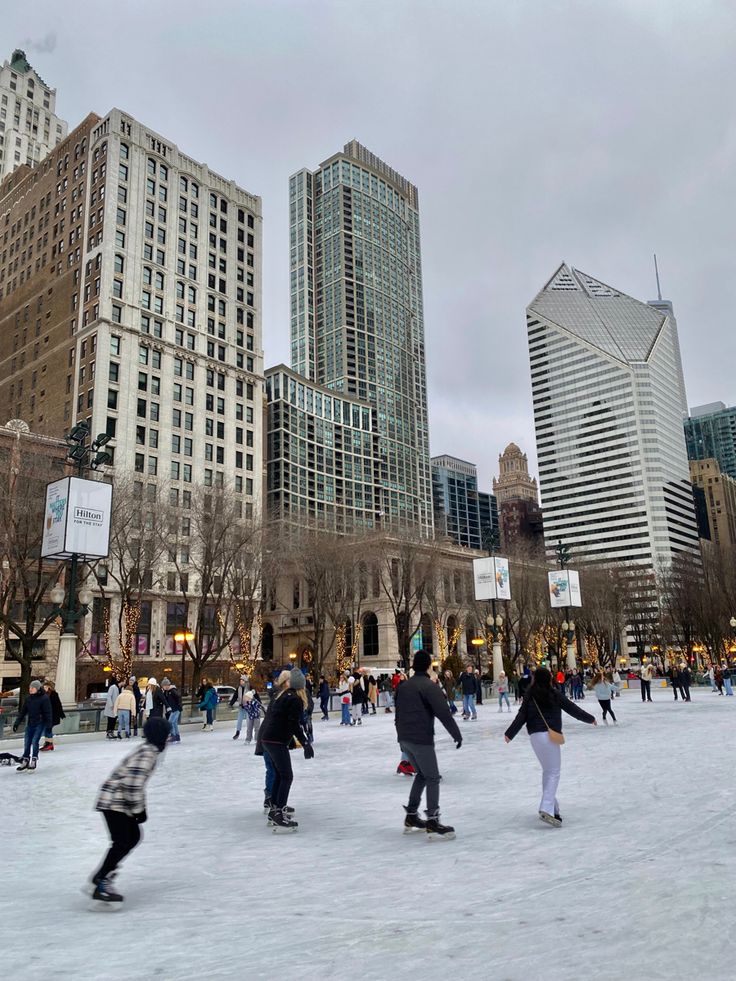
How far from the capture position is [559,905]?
4.97 meters

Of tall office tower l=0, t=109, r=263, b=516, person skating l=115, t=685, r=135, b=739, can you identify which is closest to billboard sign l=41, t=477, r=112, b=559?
person skating l=115, t=685, r=135, b=739

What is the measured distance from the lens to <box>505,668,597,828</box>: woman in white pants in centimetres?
769

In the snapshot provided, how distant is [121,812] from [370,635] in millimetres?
72662

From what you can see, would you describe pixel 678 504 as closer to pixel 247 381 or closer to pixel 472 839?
pixel 247 381

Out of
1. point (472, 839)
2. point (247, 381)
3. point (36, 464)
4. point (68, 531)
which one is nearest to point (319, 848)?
point (472, 839)

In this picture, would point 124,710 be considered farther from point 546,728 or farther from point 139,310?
point 139,310

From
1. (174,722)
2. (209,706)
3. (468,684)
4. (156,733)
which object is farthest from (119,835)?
(468,684)

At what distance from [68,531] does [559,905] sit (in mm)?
21569

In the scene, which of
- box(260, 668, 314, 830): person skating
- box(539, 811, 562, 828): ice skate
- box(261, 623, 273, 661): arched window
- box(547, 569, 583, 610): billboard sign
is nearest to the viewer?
box(539, 811, 562, 828): ice skate

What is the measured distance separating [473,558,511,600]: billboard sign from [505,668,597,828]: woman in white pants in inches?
1122

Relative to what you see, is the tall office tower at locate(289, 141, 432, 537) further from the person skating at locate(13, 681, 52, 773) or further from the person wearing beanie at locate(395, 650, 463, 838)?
the person wearing beanie at locate(395, 650, 463, 838)

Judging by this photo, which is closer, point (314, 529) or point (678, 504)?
point (314, 529)

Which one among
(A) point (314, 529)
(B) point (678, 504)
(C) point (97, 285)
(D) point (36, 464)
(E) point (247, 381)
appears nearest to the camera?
(D) point (36, 464)

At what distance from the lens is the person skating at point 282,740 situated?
821 centimetres
